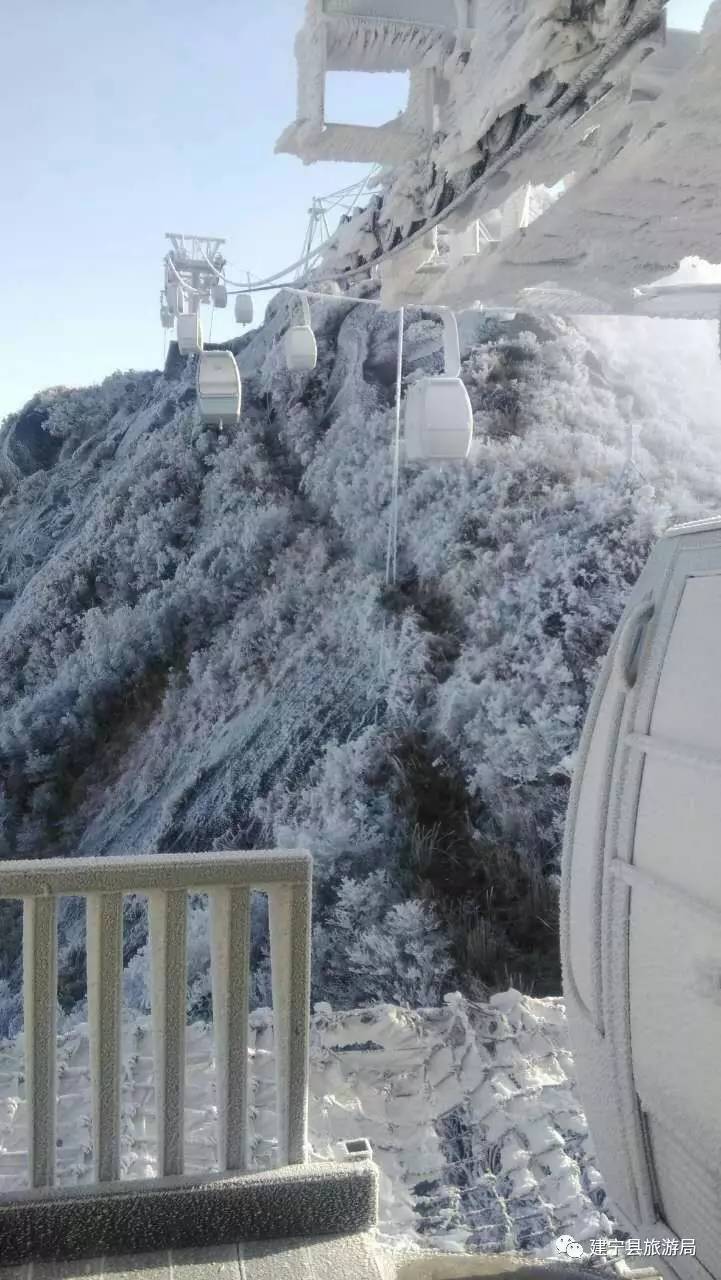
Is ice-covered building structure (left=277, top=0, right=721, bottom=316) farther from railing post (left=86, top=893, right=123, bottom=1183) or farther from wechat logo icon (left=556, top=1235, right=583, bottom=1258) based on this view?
wechat logo icon (left=556, top=1235, right=583, bottom=1258)

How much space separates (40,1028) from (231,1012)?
213 mm

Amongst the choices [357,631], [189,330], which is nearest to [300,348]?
[189,330]

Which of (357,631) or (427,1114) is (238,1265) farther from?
(357,631)

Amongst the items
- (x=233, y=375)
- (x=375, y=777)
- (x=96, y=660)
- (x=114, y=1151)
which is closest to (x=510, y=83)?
(x=114, y=1151)

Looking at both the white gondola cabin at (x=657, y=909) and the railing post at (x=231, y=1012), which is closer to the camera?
the white gondola cabin at (x=657, y=909)

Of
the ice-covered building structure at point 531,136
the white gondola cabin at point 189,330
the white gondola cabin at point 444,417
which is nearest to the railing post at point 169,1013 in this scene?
the ice-covered building structure at point 531,136

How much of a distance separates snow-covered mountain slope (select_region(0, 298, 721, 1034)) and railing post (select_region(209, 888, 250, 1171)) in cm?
268

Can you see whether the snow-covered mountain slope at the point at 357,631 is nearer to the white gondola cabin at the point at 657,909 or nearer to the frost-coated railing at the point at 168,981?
the frost-coated railing at the point at 168,981

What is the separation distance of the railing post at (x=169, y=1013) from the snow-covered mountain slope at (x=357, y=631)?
8.90ft

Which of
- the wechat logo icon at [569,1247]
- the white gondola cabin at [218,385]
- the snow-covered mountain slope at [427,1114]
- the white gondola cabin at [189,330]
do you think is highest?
the white gondola cabin at [189,330]

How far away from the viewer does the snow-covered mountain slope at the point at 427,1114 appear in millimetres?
1581

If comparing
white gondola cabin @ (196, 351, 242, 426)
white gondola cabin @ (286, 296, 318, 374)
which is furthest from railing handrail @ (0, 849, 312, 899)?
white gondola cabin @ (286, 296, 318, 374)

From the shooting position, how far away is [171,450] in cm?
643

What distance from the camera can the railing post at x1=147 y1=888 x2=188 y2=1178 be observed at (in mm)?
1037
